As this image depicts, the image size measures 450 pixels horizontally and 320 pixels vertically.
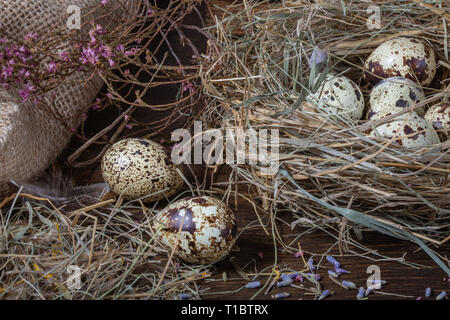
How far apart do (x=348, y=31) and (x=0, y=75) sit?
3.08ft

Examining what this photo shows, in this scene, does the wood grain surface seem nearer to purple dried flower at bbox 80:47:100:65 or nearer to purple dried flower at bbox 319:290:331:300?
purple dried flower at bbox 319:290:331:300

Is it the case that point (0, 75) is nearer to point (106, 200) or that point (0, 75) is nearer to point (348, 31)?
point (106, 200)

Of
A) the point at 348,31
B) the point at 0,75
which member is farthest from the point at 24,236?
the point at 348,31

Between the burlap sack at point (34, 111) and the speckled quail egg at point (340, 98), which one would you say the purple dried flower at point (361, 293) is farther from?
the burlap sack at point (34, 111)

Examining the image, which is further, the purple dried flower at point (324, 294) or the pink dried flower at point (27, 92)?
the pink dried flower at point (27, 92)

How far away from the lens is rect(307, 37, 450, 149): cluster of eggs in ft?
4.03

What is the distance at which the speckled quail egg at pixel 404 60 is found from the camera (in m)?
1.40

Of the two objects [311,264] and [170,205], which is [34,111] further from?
[311,264]

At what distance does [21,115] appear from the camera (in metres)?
1.30

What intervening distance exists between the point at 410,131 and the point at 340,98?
0.61 ft

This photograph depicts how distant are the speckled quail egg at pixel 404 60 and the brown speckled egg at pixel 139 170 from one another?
1.92 feet

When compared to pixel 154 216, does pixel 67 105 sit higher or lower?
higher

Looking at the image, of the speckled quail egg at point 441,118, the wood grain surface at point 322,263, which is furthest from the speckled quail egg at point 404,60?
the wood grain surface at point 322,263

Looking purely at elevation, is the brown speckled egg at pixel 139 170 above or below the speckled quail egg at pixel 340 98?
below
